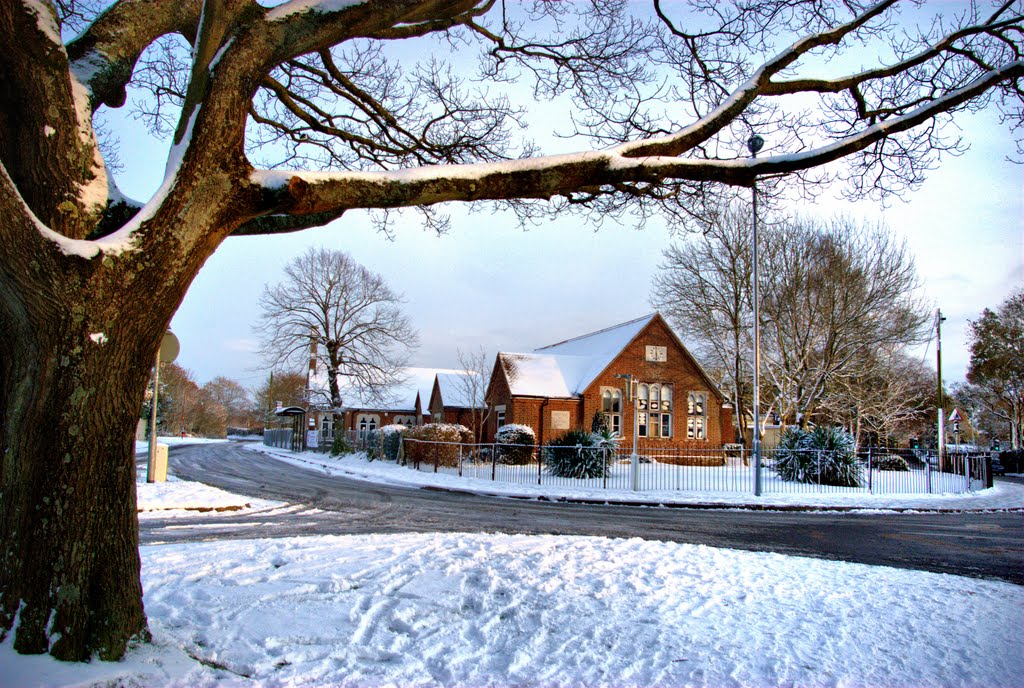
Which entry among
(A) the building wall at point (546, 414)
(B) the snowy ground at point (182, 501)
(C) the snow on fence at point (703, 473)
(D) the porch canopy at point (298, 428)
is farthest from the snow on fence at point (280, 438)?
(B) the snowy ground at point (182, 501)

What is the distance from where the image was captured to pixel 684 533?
11414mm

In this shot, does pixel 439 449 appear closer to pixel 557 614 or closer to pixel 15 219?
pixel 557 614

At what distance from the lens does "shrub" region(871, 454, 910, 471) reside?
24.6 meters

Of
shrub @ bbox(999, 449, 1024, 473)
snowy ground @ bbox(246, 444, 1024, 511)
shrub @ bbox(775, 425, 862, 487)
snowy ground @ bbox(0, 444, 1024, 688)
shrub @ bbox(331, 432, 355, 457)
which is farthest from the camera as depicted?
shrub @ bbox(999, 449, 1024, 473)

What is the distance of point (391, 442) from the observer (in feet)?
99.8

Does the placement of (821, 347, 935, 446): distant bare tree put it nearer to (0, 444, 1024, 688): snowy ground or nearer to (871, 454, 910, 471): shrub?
(871, 454, 910, 471): shrub

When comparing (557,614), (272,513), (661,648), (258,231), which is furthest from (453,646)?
(272,513)

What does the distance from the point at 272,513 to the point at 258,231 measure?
30.9 ft

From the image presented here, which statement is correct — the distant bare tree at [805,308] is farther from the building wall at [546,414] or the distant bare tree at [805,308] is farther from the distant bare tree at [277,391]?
the distant bare tree at [277,391]

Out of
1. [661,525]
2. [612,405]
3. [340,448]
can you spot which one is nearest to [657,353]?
[612,405]

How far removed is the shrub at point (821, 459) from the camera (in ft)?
71.8

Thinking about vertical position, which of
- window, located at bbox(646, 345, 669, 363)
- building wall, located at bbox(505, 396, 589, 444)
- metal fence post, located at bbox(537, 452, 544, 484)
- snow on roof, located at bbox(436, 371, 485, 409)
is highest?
window, located at bbox(646, 345, 669, 363)

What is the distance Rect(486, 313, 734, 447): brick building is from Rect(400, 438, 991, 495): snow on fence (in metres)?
5.68

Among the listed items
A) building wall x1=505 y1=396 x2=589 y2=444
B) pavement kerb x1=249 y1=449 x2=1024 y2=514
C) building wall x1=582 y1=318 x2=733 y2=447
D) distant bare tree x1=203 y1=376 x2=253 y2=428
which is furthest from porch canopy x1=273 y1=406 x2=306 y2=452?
distant bare tree x1=203 y1=376 x2=253 y2=428
